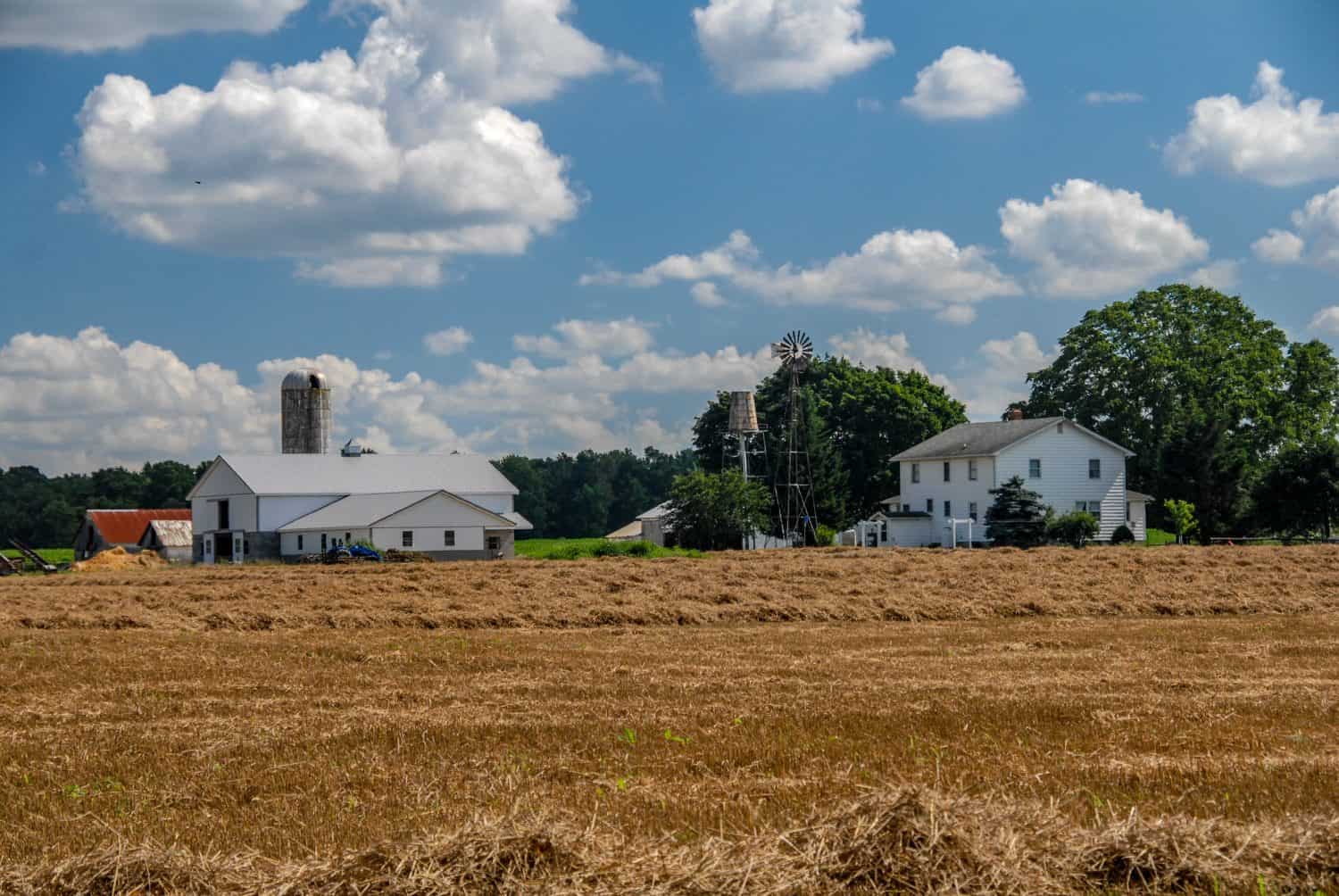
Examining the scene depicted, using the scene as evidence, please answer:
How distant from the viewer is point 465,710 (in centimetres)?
1314

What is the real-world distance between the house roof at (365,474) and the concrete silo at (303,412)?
6.42 meters

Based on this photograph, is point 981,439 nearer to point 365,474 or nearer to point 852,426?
point 852,426

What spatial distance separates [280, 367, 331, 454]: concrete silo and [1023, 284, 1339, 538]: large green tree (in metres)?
49.1

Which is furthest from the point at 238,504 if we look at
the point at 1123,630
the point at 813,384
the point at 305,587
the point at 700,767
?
the point at 700,767

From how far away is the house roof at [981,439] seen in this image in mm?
71688

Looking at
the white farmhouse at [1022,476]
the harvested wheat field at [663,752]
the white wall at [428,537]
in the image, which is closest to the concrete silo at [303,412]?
the white wall at [428,537]

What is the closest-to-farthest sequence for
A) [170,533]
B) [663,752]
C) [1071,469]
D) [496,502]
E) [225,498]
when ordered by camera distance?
[663,752], [1071,469], [225,498], [496,502], [170,533]

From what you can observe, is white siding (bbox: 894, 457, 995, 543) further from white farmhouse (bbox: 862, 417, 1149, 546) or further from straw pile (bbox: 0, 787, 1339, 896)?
straw pile (bbox: 0, 787, 1339, 896)

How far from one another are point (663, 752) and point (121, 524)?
90.7 m

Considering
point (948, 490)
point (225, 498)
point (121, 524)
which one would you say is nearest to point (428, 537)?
point (225, 498)

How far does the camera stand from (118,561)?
222 feet

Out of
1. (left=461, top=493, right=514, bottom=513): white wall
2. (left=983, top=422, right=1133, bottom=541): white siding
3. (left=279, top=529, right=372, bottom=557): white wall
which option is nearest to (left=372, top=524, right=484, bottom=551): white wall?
(left=279, top=529, right=372, bottom=557): white wall

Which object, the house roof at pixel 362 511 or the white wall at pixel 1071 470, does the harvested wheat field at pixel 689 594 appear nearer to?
A: the white wall at pixel 1071 470

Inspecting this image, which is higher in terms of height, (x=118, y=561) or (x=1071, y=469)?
(x=1071, y=469)
